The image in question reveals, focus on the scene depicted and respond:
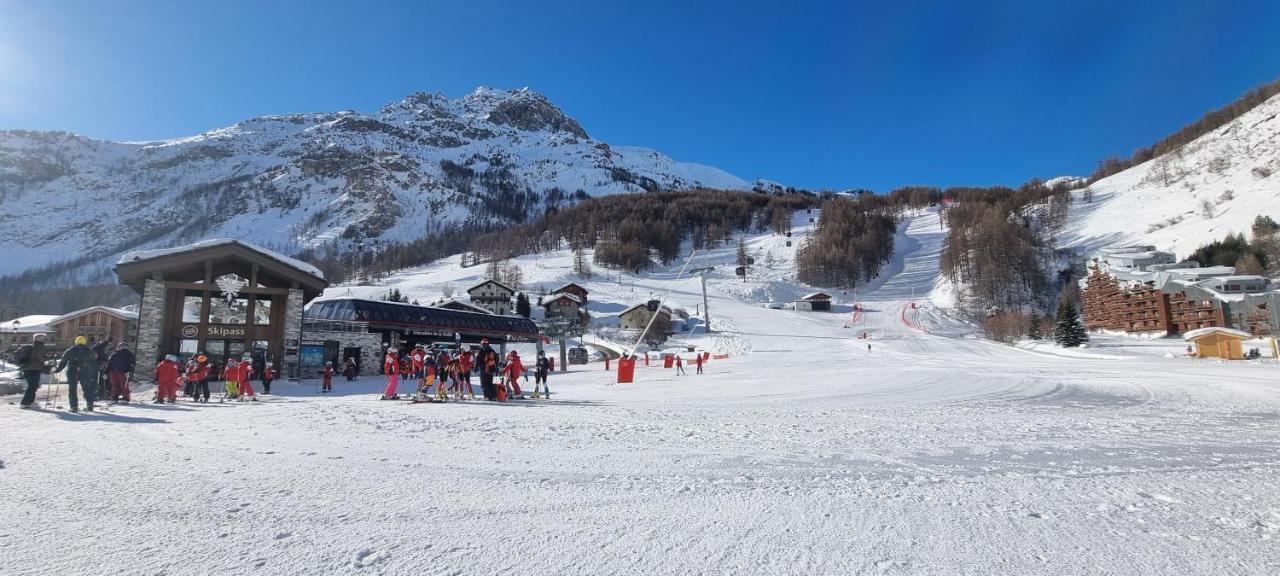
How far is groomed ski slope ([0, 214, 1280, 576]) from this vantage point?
2.99 meters

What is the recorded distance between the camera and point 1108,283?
55.5 metres

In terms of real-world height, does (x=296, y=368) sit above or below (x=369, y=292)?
below

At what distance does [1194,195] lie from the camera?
8456 cm

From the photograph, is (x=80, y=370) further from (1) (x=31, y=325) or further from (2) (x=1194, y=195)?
(2) (x=1194, y=195)

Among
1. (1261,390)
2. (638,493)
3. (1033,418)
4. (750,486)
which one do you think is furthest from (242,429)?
(1261,390)

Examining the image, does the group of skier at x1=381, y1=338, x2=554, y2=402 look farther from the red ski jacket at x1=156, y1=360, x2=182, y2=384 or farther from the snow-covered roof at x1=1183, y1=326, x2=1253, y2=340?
the snow-covered roof at x1=1183, y1=326, x2=1253, y2=340

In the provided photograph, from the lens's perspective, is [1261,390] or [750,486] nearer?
[750,486]

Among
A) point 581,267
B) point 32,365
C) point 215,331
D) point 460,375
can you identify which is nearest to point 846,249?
point 581,267

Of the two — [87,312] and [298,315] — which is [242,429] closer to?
[298,315]

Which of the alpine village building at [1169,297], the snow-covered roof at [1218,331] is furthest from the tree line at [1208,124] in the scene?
the snow-covered roof at [1218,331]

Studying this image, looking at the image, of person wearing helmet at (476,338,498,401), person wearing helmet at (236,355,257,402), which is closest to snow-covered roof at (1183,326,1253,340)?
person wearing helmet at (476,338,498,401)

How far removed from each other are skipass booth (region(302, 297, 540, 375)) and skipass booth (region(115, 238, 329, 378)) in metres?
1.67

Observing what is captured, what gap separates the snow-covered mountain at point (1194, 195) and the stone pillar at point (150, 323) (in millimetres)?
92797

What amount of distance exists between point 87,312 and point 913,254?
127888 millimetres
